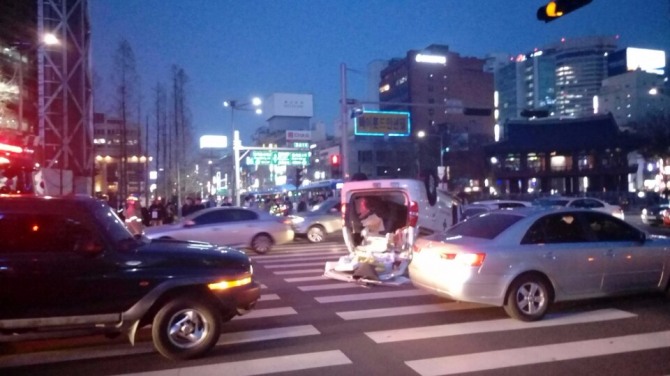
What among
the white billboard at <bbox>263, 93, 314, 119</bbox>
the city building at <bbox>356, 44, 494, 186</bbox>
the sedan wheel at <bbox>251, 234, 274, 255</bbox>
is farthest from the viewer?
the white billboard at <bbox>263, 93, 314, 119</bbox>

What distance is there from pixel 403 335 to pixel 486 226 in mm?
2437

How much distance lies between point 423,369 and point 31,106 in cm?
2806

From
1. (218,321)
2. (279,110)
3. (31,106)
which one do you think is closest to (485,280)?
(218,321)

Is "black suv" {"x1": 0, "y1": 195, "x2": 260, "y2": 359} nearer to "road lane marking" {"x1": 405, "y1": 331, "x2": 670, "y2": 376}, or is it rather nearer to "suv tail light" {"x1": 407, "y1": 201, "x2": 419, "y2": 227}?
"road lane marking" {"x1": 405, "y1": 331, "x2": 670, "y2": 376}

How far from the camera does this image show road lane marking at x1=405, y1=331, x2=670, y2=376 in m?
6.66

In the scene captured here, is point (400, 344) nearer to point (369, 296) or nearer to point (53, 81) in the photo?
point (369, 296)

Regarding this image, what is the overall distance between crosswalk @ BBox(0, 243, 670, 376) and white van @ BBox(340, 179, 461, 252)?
61.4 inches

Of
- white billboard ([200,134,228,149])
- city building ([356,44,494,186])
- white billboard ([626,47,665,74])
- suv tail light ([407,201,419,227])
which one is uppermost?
white billboard ([626,47,665,74])

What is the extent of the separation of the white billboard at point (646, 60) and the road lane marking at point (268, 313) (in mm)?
139481

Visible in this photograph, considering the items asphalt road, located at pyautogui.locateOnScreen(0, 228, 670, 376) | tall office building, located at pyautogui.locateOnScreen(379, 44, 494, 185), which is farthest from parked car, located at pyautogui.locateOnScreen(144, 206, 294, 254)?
tall office building, located at pyautogui.locateOnScreen(379, 44, 494, 185)

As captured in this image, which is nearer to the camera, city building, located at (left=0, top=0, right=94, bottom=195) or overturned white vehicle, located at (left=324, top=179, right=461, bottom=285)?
overturned white vehicle, located at (left=324, top=179, right=461, bottom=285)

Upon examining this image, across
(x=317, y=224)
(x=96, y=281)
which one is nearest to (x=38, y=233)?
(x=96, y=281)

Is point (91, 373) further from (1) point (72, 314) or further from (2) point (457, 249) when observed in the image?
(2) point (457, 249)

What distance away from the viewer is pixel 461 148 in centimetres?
8225
